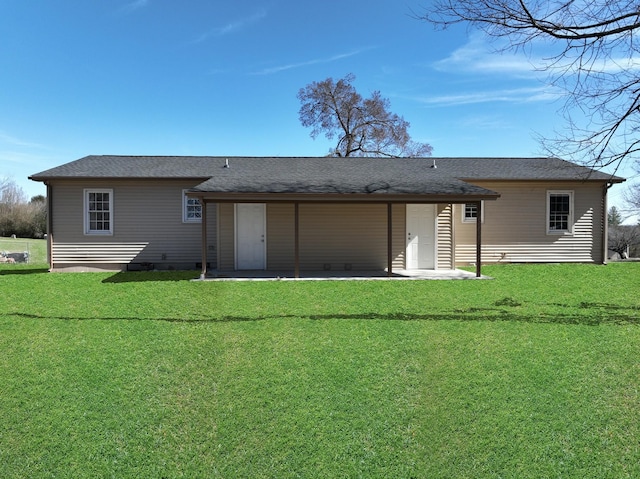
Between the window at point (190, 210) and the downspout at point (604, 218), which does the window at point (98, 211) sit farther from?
the downspout at point (604, 218)

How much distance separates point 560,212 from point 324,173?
838 centimetres

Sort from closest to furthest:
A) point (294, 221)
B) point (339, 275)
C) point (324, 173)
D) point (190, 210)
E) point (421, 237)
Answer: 1. point (339, 275)
2. point (294, 221)
3. point (421, 237)
4. point (190, 210)
5. point (324, 173)

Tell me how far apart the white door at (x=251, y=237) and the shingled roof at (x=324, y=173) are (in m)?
1.10

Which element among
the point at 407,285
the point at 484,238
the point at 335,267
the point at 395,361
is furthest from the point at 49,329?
the point at 484,238

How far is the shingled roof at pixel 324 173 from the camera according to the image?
11.7 m

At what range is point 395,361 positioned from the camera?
5.09 meters

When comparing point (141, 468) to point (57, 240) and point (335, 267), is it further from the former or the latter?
point (57, 240)

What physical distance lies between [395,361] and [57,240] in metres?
12.8

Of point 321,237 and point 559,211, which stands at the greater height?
point 559,211

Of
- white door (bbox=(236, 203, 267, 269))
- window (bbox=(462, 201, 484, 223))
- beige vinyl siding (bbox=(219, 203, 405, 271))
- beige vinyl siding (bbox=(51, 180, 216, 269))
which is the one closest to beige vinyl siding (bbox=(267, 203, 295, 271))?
beige vinyl siding (bbox=(219, 203, 405, 271))

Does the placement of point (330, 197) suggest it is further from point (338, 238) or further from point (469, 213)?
point (469, 213)

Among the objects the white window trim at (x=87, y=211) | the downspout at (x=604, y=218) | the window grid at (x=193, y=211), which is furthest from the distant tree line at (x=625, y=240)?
the white window trim at (x=87, y=211)

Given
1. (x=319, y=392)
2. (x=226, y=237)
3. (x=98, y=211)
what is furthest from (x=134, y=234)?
(x=319, y=392)

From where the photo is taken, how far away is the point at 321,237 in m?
13.5
